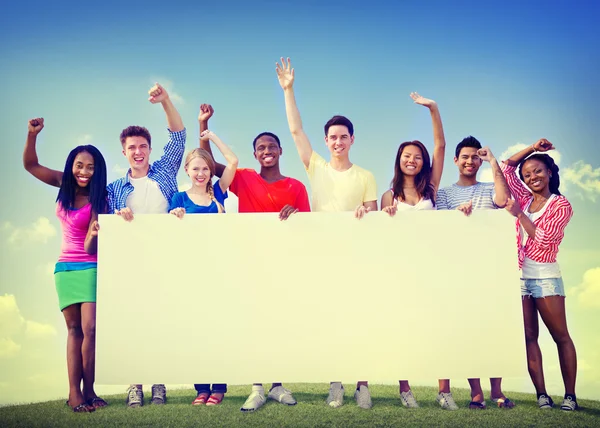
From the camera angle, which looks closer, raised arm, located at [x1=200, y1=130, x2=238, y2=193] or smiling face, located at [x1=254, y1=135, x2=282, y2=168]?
raised arm, located at [x1=200, y1=130, x2=238, y2=193]

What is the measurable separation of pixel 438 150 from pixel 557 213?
127cm

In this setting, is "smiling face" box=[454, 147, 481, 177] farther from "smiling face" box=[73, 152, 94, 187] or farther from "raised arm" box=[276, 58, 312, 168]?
"smiling face" box=[73, 152, 94, 187]

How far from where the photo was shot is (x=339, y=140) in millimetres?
5734

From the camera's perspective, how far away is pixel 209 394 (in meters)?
5.82

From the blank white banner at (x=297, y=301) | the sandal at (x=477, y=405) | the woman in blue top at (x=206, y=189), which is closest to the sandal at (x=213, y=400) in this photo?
the woman in blue top at (x=206, y=189)

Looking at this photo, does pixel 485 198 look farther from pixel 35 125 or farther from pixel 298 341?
pixel 35 125

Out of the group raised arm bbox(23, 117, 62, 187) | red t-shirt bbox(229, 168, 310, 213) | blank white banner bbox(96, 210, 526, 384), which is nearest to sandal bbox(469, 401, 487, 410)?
blank white banner bbox(96, 210, 526, 384)

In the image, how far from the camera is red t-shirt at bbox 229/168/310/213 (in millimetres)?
5730

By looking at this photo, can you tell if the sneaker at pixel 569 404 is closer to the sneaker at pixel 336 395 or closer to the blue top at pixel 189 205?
the sneaker at pixel 336 395

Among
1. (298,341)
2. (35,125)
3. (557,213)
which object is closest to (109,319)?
(298,341)

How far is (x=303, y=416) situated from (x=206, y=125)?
2903 mm

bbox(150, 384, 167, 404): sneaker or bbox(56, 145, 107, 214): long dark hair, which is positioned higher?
bbox(56, 145, 107, 214): long dark hair

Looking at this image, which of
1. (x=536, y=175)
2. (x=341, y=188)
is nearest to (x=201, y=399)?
(x=341, y=188)

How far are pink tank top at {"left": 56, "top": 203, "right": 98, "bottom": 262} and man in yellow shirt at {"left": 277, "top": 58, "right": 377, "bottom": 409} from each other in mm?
2077
